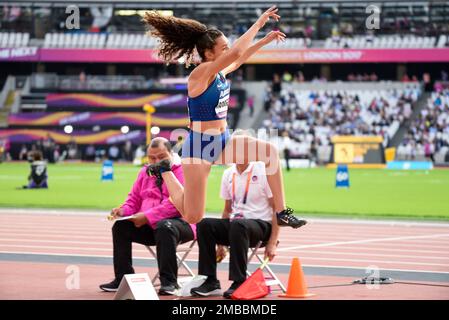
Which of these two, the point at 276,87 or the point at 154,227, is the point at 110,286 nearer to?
the point at 154,227

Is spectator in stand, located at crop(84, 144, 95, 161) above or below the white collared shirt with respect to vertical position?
below

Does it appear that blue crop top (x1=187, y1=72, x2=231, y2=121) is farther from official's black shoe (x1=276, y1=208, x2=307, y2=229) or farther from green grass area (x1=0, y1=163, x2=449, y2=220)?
green grass area (x1=0, y1=163, x2=449, y2=220)

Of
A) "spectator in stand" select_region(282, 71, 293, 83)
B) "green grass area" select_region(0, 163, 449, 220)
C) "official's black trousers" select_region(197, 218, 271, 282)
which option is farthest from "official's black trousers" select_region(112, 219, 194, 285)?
"spectator in stand" select_region(282, 71, 293, 83)

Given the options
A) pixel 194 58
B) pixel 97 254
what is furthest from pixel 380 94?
pixel 194 58

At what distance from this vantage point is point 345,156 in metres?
42.0

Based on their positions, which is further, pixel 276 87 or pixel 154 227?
pixel 276 87

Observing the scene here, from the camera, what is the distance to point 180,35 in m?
7.52

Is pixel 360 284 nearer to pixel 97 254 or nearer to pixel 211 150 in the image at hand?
pixel 211 150

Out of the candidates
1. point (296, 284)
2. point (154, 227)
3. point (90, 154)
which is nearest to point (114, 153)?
point (90, 154)

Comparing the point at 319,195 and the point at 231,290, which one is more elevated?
the point at 231,290

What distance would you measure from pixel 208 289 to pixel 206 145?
1386mm

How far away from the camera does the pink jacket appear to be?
341 inches

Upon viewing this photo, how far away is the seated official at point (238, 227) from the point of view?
322 inches
